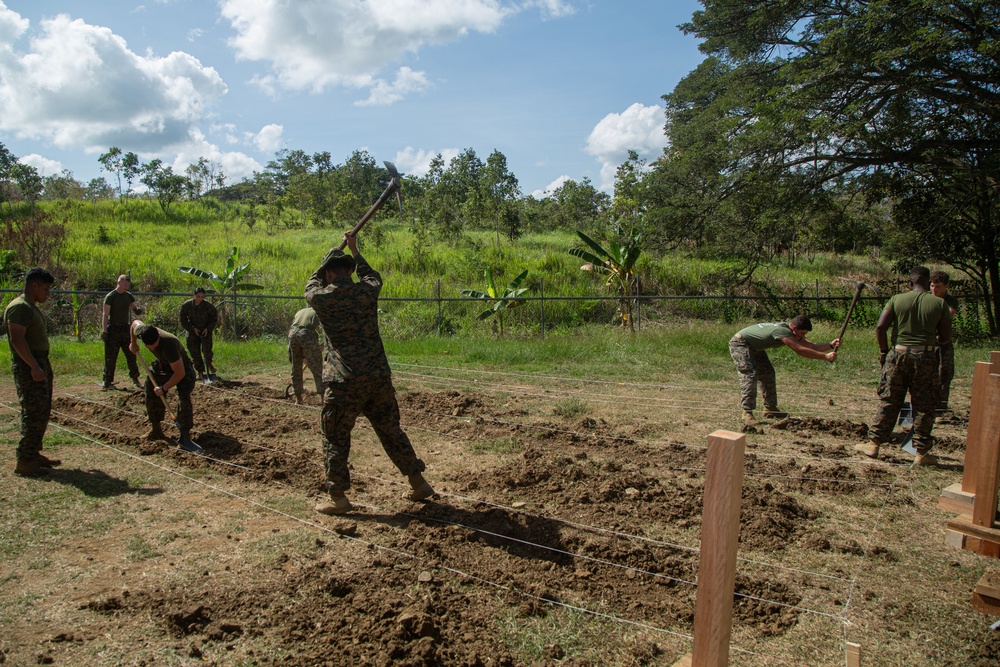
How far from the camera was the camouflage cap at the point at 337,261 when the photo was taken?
5113 millimetres

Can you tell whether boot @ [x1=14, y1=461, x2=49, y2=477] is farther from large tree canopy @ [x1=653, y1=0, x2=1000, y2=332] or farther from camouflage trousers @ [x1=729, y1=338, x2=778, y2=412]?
large tree canopy @ [x1=653, y1=0, x2=1000, y2=332]

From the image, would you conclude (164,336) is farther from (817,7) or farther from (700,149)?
(817,7)

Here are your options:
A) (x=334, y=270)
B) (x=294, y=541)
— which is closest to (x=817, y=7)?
(x=334, y=270)

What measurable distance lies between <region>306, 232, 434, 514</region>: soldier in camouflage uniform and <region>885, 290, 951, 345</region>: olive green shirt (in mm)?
5265

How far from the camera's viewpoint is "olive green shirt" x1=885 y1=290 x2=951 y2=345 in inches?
256

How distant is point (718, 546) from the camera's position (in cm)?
214

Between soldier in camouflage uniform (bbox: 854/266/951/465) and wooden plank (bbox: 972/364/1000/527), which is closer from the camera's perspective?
wooden plank (bbox: 972/364/1000/527)

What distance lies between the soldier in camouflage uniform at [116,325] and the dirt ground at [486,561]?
3.43 meters

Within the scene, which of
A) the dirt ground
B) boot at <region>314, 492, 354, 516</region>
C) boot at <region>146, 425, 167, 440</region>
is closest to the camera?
the dirt ground

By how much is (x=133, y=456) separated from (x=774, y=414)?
306 inches

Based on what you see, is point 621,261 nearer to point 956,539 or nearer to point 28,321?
point 956,539

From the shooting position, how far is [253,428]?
7.87 m

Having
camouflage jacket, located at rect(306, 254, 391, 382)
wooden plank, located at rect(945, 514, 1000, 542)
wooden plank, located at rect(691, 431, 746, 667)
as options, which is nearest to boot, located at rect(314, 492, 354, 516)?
camouflage jacket, located at rect(306, 254, 391, 382)

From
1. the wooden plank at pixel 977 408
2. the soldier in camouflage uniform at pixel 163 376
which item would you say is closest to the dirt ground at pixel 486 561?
the soldier in camouflage uniform at pixel 163 376
